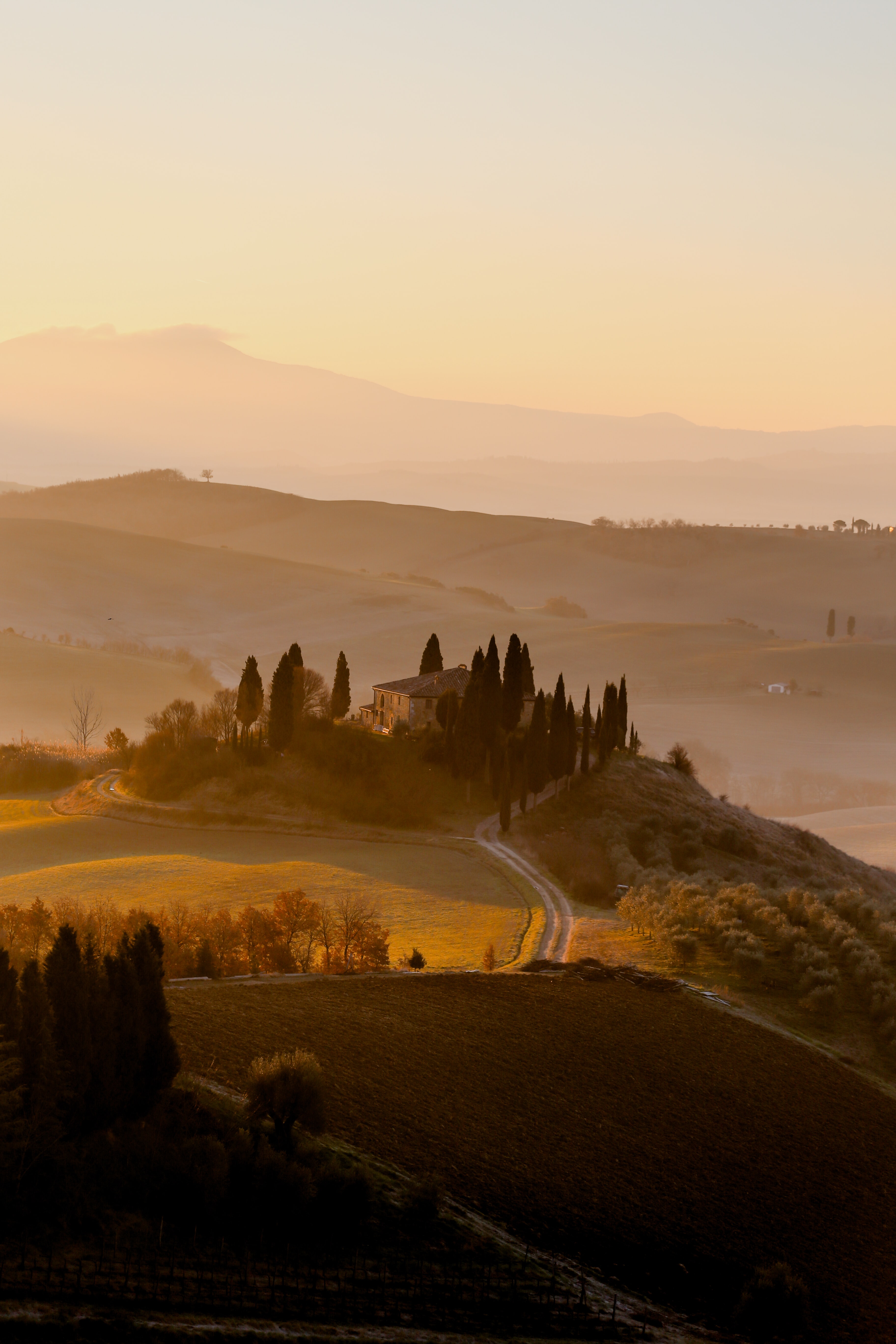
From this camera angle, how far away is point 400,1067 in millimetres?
28000

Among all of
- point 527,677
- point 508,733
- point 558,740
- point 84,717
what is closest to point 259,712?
point 508,733

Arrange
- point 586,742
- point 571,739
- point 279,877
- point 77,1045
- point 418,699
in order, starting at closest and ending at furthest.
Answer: point 77,1045
point 279,877
point 571,739
point 586,742
point 418,699

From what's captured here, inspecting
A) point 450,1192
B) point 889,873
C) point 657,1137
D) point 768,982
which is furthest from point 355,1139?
point 889,873

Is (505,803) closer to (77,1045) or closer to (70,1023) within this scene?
(70,1023)

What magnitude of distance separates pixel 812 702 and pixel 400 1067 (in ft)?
434

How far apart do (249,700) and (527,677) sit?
712 inches

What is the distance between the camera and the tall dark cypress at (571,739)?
67.4 m

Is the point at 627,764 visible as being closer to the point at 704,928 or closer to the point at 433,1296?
the point at 704,928

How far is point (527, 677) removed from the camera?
246 ft

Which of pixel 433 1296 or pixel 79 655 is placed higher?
pixel 79 655

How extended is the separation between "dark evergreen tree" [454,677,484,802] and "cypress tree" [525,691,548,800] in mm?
2825

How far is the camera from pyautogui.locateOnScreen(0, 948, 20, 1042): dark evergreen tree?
2150 centimetres

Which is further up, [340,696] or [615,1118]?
[340,696]

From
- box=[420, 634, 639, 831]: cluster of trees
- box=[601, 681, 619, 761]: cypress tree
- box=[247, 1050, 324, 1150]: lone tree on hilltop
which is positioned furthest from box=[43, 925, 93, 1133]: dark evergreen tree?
box=[601, 681, 619, 761]: cypress tree
